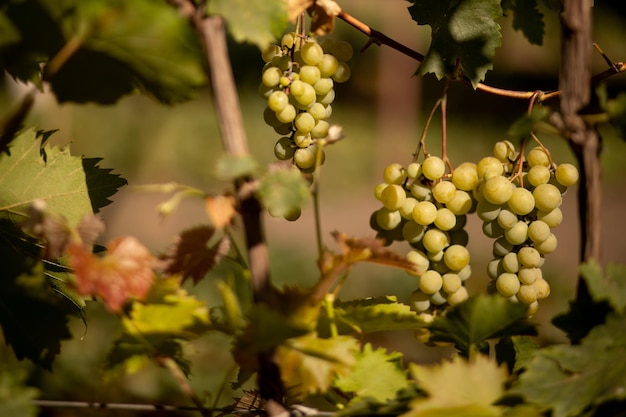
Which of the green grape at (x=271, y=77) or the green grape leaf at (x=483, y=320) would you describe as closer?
the green grape leaf at (x=483, y=320)

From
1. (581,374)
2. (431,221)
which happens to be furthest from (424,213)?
(581,374)

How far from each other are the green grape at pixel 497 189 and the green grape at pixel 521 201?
0.04ft

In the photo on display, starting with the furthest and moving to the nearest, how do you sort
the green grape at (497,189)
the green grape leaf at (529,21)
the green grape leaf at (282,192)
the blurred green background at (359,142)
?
the blurred green background at (359,142)
the green grape leaf at (529,21)
the green grape at (497,189)
the green grape leaf at (282,192)

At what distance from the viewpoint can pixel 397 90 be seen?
4.32 m

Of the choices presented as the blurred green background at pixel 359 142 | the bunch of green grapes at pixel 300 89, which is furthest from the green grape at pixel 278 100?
the blurred green background at pixel 359 142

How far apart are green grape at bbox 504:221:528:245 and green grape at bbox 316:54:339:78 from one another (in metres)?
0.22

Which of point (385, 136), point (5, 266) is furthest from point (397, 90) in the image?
point (5, 266)

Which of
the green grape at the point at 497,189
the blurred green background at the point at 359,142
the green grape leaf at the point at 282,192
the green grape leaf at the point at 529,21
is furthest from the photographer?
the blurred green background at the point at 359,142

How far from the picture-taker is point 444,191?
0.60 meters

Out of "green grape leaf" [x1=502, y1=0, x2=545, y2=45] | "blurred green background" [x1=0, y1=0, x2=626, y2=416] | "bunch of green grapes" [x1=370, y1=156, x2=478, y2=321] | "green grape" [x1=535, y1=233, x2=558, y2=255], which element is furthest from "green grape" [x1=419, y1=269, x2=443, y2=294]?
"blurred green background" [x1=0, y1=0, x2=626, y2=416]

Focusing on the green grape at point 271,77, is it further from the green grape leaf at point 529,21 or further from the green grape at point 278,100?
the green grape leaf at point 529,21

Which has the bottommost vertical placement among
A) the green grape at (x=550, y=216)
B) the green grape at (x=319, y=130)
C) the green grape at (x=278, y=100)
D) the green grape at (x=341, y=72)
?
the green grape at (x=550, y=216)

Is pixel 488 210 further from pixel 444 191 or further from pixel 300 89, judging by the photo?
pixel 300 89

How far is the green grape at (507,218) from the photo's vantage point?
60cm
